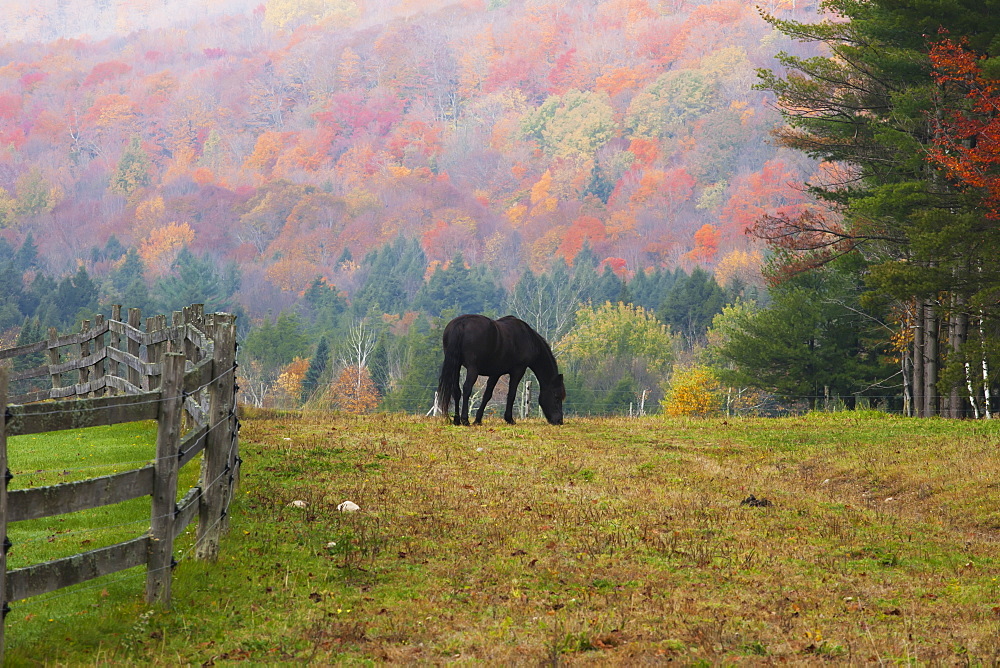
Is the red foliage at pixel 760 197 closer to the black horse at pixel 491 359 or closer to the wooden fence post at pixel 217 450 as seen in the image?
the black horse at pixel 491 359

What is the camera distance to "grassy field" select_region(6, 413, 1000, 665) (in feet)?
21.4

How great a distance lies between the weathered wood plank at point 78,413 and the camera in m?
5.65

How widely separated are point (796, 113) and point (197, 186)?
162 metres

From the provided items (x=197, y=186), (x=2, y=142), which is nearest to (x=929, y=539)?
(x=197, y=186)

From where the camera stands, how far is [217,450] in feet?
27.0

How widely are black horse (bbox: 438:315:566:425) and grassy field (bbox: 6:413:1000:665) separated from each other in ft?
14.2

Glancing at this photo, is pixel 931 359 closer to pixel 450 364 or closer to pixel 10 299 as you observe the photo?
pixel 450 364

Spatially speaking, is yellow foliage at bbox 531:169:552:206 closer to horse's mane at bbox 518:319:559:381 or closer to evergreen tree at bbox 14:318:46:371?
evergreen tree at bbox 14:318:46:371

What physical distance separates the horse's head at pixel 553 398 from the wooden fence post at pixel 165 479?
15.4 metres

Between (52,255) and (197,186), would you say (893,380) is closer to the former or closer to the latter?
(52,255)

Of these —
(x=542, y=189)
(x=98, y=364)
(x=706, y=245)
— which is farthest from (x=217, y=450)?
(x=542, y=189)

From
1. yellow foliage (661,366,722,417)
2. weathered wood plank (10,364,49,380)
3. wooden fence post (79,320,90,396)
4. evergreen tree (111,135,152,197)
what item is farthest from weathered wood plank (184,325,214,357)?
evergreen tree (111,135,152,197)

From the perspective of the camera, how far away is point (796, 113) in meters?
31.9

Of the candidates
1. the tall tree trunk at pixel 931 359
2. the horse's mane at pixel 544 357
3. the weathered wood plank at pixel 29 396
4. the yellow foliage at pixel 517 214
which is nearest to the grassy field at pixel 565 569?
the horse's mane at pixel 544 357
